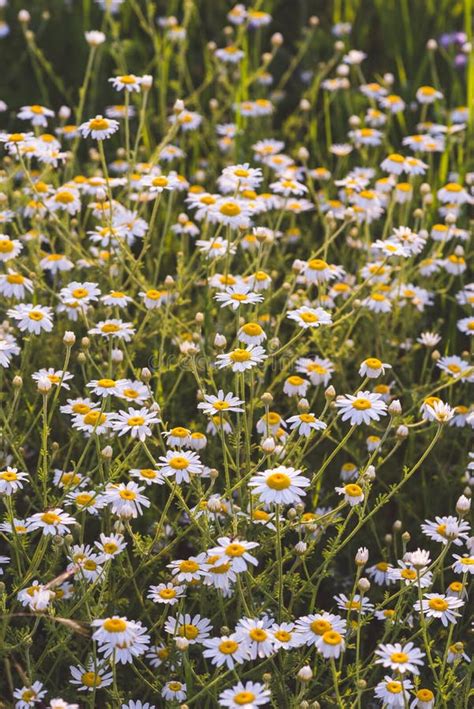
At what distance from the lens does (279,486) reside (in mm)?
2340

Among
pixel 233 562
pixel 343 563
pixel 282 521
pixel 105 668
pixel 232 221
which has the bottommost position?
pixel 343 563

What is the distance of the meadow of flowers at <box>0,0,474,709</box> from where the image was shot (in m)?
2.43

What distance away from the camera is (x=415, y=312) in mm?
3697

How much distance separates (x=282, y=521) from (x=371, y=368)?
18.2 inches

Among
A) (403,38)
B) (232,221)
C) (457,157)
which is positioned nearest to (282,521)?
(232,221)

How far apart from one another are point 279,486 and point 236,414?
79 centimetres

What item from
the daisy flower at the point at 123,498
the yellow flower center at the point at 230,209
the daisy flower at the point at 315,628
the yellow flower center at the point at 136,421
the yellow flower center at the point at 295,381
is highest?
the yellow flower center at the point at 230,209

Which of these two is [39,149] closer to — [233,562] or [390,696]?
[233,562]

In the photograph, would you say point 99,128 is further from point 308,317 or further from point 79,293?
point 308,317

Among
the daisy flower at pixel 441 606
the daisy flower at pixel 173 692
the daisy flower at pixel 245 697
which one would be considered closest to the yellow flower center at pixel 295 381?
the daisy flower at pixel 441 606

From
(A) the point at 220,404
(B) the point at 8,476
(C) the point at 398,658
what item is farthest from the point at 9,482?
(C) the point at 398,658

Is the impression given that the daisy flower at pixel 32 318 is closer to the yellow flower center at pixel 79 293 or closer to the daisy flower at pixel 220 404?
the yellow flower center at pixel 79 293

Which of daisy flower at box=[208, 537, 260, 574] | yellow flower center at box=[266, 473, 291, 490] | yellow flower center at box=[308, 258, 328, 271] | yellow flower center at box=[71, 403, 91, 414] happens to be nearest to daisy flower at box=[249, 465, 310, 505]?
yellow flower center at box=[266, 473, 291, 490]

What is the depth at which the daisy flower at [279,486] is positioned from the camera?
2.32 metres
